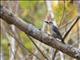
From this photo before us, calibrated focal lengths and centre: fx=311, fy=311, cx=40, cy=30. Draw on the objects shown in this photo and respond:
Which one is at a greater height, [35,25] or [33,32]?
Result: [33,32]

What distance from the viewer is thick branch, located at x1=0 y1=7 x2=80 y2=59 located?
2.44ft

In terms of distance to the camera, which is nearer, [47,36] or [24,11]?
[47,36]

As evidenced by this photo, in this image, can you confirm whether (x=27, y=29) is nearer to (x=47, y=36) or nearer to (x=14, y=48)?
(x=47, y=36)

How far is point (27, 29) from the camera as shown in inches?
30.9

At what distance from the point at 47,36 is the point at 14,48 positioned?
622mm

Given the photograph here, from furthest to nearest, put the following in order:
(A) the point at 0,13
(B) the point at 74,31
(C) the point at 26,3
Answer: (C) the point at 26,3 < (B) the point at 74,31 < (A) the point at 0,13

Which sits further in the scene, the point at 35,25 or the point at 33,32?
the point at 35,25

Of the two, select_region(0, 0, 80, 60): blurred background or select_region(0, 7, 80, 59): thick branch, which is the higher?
select_region(0, 7, 80, 59): thick branch

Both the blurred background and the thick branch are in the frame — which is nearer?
the thick branch

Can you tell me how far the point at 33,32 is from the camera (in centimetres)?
Result: 79

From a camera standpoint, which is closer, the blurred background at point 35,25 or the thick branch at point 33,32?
the thick branch at point 33,32

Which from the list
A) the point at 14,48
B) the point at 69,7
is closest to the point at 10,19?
the point at 14,48

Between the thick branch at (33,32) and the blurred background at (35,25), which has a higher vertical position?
the thick branch at (33,32)

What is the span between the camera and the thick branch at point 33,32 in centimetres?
74
